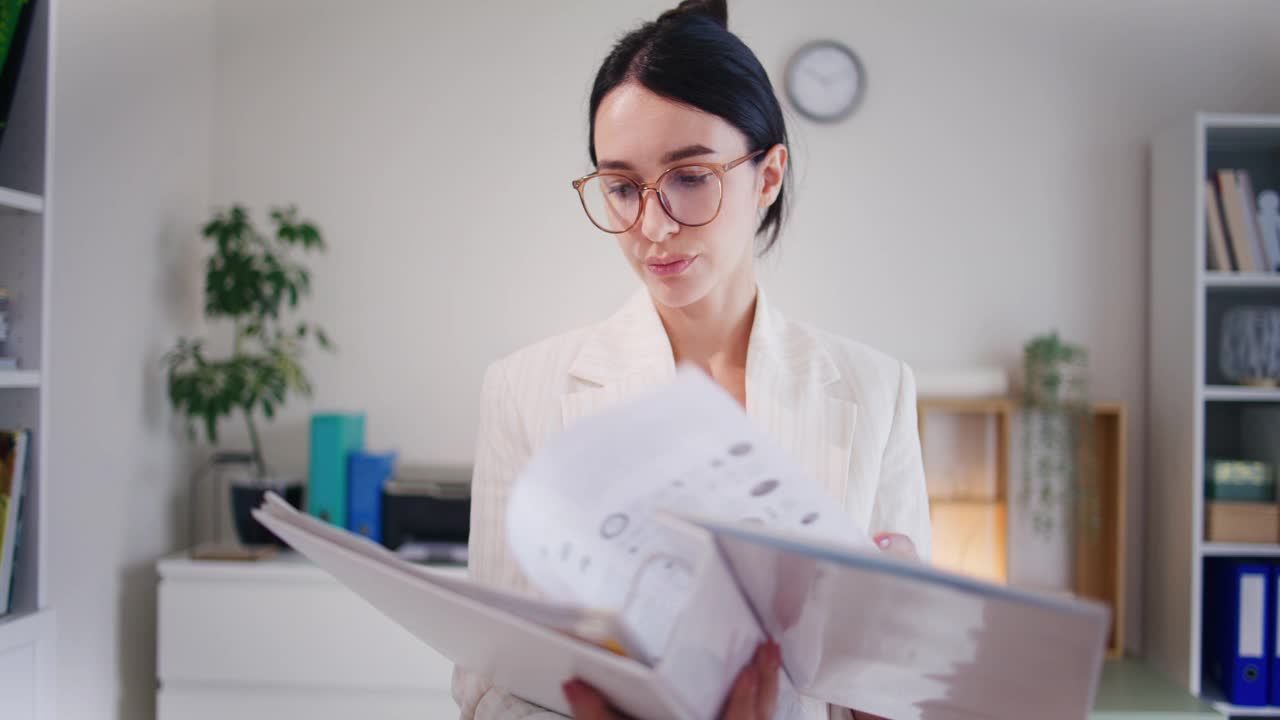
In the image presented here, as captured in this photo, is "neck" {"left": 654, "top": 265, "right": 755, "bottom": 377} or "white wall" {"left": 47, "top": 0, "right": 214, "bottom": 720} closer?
"neck" {"left": 654, "top": 265, "right": 755, "bottom": 377}

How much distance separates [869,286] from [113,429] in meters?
2.23

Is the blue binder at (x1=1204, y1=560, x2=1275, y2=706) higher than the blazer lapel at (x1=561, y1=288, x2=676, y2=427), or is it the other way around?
the blazer lapel at (x1=561, y1=288, x2=676, y2=427)

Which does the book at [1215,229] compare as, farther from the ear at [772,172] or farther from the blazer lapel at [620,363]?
the blazer lapel at [620,363]

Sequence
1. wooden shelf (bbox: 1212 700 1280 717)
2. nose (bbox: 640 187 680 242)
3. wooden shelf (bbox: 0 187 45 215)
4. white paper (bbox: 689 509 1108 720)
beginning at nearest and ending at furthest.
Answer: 1. white paper (bbox: 689 509 1108 720)
2. nose (bbox: 640 187 680 242)
3. wooden shelf (bbox: 0 187 45 215)
4. wooden shelf (bbox: 1212 700 1280 717)

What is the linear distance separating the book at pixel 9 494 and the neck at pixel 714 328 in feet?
4.09

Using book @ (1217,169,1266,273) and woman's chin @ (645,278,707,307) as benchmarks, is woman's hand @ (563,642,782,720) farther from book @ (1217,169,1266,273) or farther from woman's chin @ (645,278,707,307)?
book @ (1217,169,1266,273)

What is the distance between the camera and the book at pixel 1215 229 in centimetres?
250

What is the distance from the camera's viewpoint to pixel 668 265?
1.06 metres

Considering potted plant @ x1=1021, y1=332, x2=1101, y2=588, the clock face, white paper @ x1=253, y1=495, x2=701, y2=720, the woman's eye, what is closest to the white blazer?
the woman's eye

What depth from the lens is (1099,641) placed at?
522 millimetres

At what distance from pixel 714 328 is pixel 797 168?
1.65 meters

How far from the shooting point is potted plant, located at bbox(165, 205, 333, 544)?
2.52 metres

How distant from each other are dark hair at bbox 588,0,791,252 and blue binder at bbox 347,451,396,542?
174 cm

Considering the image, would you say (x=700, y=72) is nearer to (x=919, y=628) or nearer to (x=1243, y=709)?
(x=919, y=628)
